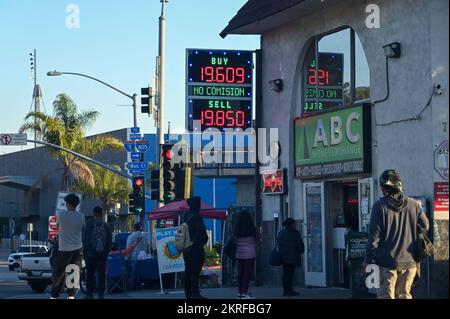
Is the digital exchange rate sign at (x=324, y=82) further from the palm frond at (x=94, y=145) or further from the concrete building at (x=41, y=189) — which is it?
the concrete building at (x=41, y=189)

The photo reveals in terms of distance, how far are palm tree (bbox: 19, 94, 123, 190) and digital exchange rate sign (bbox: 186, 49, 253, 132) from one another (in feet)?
88.2

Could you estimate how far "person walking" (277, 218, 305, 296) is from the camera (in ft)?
59.6

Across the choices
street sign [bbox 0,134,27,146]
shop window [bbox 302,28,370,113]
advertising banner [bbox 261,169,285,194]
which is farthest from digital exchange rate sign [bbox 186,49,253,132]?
street sign [bbox 0,134,27,146]

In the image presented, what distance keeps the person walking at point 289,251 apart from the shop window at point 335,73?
2.81 metres

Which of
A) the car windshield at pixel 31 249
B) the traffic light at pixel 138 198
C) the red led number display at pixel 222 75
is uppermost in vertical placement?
the red led number display at pixel 222 75

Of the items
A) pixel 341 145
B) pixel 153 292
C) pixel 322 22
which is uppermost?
pixel 322 22

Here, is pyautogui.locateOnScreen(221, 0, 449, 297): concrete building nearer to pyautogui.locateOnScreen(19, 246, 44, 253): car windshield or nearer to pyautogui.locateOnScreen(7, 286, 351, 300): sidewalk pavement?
pyautogui.locateOnScreen(7, 286, 351, 300): sidewalk pavement

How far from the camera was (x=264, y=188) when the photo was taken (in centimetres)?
2202

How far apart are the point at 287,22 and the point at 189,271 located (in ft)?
23.0

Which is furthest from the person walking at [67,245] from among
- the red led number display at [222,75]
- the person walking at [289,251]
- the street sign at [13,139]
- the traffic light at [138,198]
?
the street sign at [13,139]

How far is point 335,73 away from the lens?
19.4m

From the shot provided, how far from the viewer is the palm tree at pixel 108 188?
53500mm
